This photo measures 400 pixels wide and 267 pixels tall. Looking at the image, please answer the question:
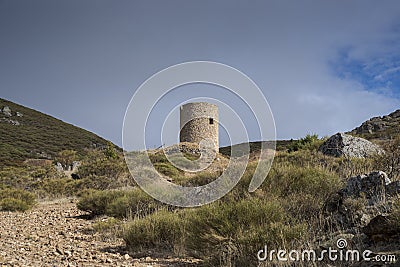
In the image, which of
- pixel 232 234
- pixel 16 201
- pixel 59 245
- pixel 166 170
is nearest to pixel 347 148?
pixel 166 170

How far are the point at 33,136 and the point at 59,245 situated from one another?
1945 inches

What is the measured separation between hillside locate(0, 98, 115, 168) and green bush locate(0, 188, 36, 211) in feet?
82.8

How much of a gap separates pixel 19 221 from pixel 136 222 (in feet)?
13.0

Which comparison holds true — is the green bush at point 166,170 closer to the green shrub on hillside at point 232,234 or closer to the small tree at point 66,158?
the green shrub on hillside at point 232,234

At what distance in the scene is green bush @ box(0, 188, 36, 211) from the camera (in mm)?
9969

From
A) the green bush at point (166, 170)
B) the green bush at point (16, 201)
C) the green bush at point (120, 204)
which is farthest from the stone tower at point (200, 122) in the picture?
the green bush at point (120, 204)

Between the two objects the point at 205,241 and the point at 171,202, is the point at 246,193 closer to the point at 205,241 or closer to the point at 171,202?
the point at 205,241

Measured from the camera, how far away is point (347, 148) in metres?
11.5

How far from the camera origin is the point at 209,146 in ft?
92.3

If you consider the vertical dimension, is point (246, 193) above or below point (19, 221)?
above

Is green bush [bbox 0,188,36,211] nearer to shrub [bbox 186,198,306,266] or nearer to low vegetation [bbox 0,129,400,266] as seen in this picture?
low vegetation [bbox 0,129,400,266]

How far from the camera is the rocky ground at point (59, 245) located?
4145mm

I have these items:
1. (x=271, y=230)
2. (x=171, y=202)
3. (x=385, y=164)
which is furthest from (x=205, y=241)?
(x=385, y=164)

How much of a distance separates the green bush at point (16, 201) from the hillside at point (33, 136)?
25.2m
